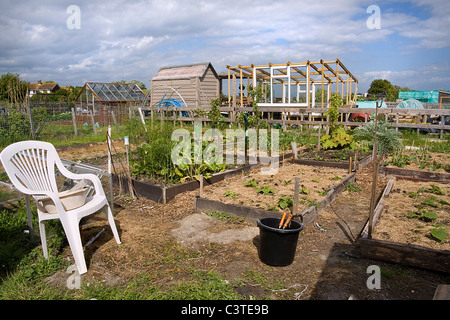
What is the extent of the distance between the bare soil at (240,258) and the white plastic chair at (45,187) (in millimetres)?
336

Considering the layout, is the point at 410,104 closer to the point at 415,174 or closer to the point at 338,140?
the point at 338,140

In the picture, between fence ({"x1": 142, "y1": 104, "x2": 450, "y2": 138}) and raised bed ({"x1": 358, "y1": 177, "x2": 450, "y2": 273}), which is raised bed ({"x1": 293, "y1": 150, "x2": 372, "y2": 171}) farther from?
raised bed ({"x1": 358, "y1": 177, "x2": 450, "y2": 273})

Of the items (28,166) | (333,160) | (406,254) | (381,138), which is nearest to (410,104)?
(381,138)

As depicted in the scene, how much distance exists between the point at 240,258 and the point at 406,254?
164cm

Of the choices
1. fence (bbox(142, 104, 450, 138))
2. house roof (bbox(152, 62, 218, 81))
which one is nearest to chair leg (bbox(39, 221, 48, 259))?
fence (bbox(142, 104, 450, 138))

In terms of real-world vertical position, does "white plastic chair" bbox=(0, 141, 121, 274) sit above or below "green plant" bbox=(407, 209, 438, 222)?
above

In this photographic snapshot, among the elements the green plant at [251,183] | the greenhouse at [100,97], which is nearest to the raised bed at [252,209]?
the green plant at [251,183]

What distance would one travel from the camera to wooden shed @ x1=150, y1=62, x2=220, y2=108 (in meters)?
18.8

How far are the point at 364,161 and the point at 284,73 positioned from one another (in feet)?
31.4

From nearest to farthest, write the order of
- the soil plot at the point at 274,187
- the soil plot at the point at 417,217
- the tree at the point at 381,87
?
the soil plot at the point at 417,217 → the soil plot at the point at 274,187 → the tree at the point at 381,87

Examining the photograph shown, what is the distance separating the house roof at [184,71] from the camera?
750 inches

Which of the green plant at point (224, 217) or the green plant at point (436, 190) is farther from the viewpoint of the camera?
the green plant at point (436, 190)

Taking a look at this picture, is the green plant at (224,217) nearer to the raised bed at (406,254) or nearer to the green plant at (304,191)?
the green plant at (304,191)

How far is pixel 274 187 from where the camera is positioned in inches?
217
